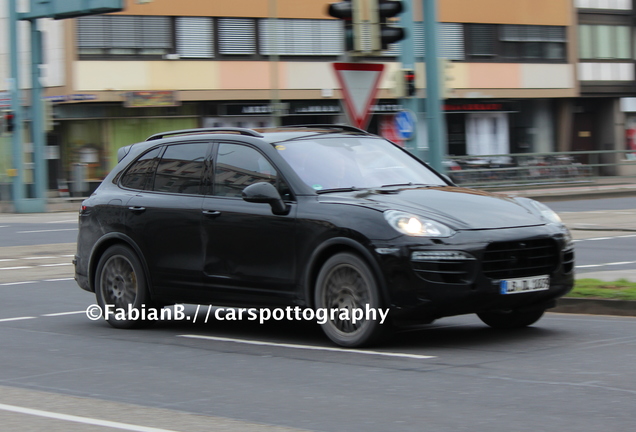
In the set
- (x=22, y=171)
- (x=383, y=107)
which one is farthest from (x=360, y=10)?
(x=383, y=107)

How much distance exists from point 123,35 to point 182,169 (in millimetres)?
34733

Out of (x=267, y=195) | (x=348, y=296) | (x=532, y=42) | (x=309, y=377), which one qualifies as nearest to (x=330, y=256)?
(x=348, y=296)

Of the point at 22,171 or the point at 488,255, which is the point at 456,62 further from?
the point at 488,255

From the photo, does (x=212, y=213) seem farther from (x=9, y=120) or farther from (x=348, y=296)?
(x=9, y=120)

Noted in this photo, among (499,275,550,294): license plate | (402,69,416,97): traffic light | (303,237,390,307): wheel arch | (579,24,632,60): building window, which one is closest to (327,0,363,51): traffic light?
(303,237,390,307): wheel arch

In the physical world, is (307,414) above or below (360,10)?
below

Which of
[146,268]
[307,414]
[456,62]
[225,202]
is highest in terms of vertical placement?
[456,62]

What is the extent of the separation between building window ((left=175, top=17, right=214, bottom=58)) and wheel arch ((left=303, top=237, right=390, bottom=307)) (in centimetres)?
3708

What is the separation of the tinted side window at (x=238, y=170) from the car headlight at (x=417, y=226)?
1279mm

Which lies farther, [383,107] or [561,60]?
[561,60]

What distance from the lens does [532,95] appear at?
51.8 meters

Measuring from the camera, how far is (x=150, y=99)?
42.9 meters

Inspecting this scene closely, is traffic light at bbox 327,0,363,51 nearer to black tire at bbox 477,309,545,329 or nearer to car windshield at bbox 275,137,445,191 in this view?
car windshield at bbox 275,137,445,191

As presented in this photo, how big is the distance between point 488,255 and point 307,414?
2263mm
